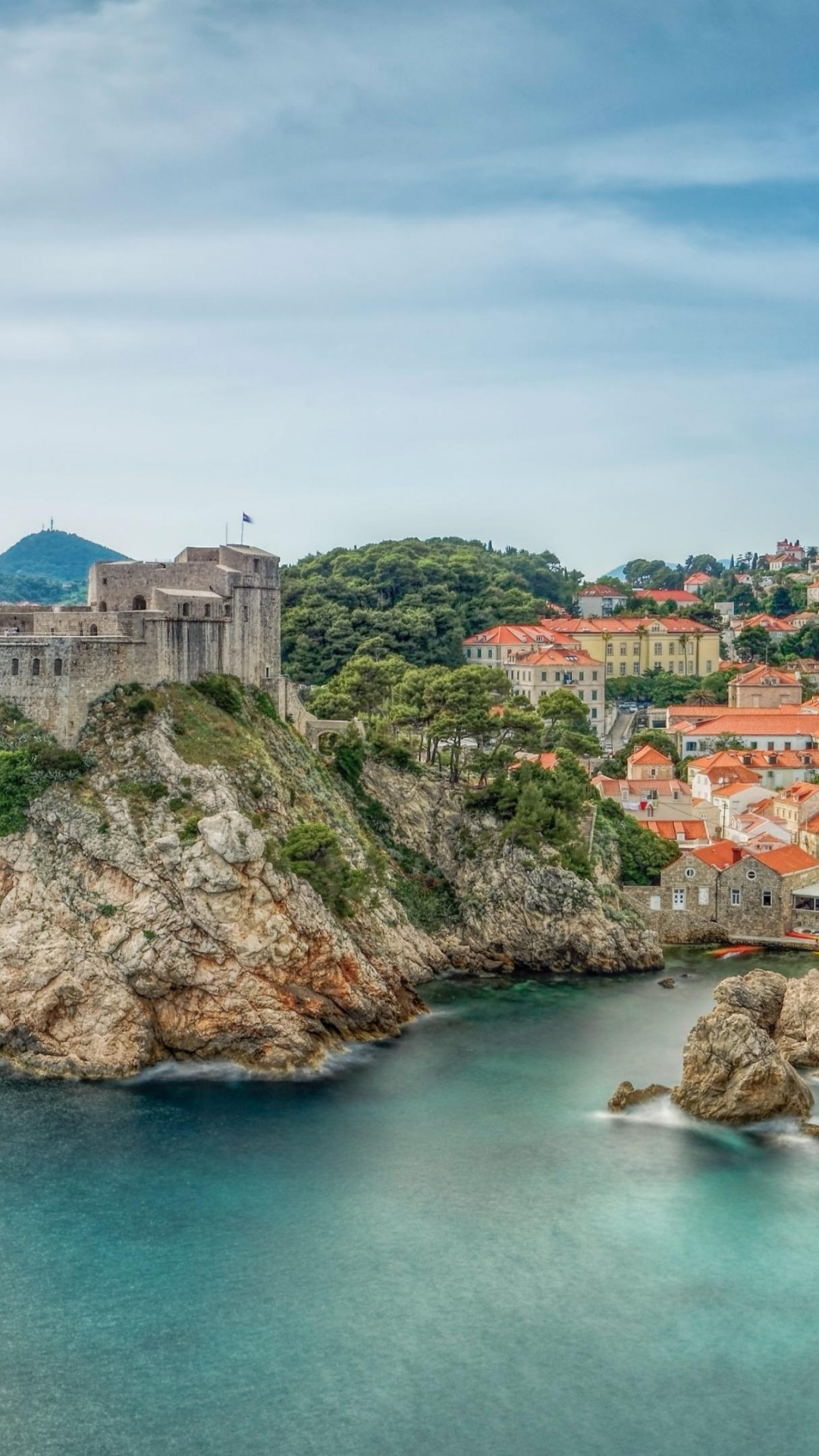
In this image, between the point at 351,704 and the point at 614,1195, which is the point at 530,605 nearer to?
the point at 351,704

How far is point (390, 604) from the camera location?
7081 centimetres

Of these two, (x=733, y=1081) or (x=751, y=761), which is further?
(x=751, y=761)

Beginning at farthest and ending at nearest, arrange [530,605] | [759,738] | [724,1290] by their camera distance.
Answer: [530,605], [759,738], [724,1290]

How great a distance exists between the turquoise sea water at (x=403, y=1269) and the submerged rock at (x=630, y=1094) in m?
0.56

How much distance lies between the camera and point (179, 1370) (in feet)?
66.0

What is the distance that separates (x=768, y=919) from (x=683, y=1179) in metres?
19.5

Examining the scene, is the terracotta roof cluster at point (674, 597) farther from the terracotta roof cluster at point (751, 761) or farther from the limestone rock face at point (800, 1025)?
the limestone rock face at point (800, 1025)

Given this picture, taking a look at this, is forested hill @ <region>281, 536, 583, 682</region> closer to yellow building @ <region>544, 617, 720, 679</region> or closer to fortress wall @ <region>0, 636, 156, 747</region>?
yellow building @ <region>544, 617, 720, 679</region>

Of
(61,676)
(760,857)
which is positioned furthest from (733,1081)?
(61,676)

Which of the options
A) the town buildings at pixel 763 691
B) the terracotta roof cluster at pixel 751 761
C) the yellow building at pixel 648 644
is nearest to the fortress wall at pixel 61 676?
the terracotta roof cluster at pixel 751 761

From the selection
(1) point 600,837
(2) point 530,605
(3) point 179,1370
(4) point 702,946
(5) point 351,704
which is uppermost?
(2) point 530,605

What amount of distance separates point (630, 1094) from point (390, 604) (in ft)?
142

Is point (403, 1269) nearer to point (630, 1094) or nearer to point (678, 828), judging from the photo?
point (630, 1094)

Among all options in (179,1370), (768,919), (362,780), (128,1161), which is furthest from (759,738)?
(179,1370)
